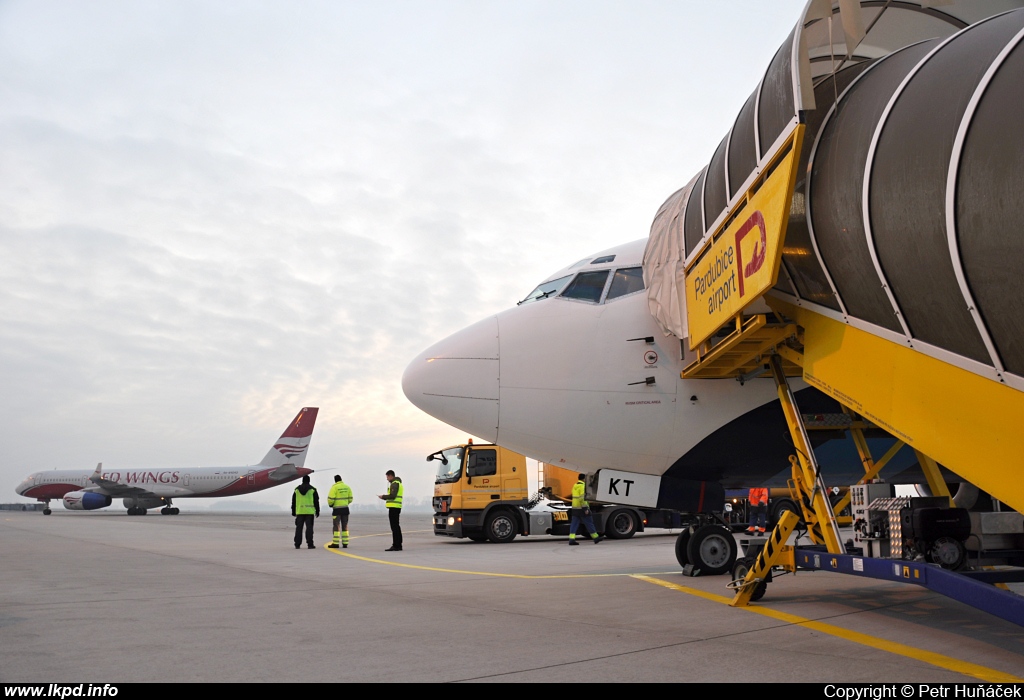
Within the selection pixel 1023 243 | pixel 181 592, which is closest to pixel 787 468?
pixel 1023 243

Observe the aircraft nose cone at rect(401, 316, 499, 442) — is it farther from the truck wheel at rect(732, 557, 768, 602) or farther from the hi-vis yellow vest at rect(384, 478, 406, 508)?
the hi-vis yellow vest at rect(384, 478, 406, 508)

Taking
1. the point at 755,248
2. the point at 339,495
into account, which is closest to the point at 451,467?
the point at 339,495

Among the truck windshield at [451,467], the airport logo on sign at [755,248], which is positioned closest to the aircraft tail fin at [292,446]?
the truck windshield at [451,467]

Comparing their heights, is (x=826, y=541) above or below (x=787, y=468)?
below

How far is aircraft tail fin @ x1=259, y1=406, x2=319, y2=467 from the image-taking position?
5344 centimetres

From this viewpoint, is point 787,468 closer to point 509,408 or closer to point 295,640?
point 509,408

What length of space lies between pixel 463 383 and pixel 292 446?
47.3 meters

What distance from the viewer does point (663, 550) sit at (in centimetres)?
1655

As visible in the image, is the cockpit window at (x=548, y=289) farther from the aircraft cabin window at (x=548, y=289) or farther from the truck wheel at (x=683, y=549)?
the truck wheel at (x=683, y=549)

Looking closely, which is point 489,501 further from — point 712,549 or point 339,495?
point 712,549

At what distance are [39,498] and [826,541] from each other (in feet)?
215

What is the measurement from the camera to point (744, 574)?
26.5ft

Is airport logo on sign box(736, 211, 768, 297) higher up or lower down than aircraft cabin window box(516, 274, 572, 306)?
lower down

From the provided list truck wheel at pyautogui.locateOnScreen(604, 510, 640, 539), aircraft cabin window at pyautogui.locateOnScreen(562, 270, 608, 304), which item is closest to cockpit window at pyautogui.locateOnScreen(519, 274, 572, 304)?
aircraft cabin window at pyautogui.locateOnScreen(562, 270, 608, 304)
